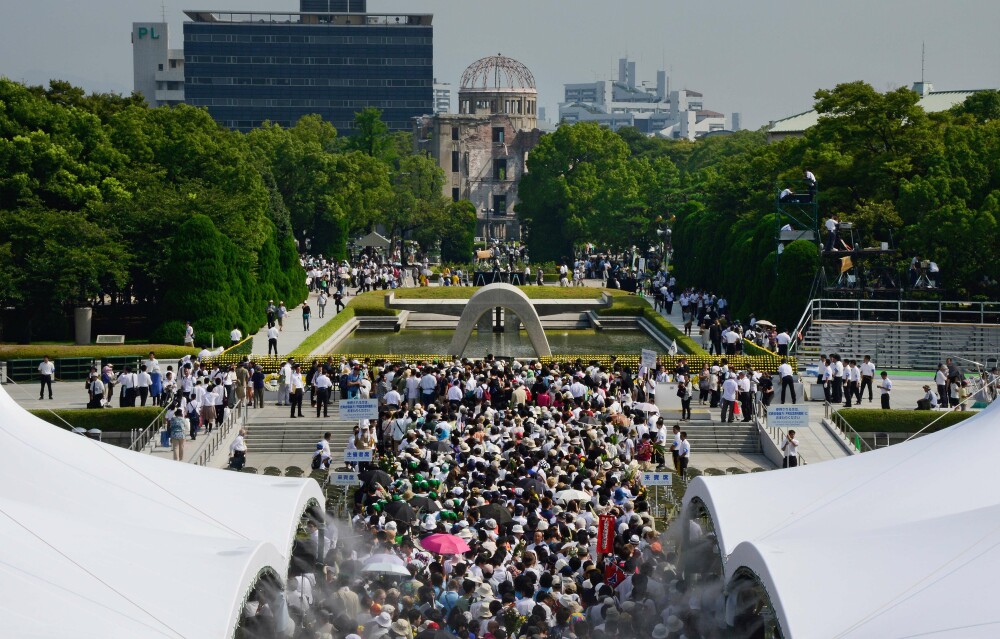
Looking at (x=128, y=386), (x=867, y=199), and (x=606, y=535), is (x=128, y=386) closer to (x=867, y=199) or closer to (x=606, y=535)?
(x=606, y=535)

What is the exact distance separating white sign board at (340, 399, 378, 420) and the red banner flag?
994cm

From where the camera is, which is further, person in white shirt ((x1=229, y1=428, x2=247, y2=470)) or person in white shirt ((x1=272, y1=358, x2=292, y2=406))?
person in white shirt ((x1=272, y1=358, x2=292, y2=406))

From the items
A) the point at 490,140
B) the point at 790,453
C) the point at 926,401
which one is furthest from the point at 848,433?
the point at 490,140

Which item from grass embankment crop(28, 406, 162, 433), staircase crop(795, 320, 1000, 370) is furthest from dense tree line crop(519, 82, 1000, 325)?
grass embankment crop(28, 406, 162, 433)

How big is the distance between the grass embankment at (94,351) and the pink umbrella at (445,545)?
2349 centimetres

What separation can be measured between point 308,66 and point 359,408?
13639 centimetres

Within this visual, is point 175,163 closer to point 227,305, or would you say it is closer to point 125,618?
point 227,305

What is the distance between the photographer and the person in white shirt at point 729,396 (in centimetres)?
3089

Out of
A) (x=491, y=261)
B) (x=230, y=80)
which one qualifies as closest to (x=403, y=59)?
(x=230, y=80)

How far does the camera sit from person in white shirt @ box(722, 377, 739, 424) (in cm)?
3089

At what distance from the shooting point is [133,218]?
45.0 meters

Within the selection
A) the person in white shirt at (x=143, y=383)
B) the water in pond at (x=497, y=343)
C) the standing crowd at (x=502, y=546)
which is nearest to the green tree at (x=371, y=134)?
the water in pond at (x=497, y=343)

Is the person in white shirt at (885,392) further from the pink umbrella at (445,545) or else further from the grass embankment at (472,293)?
the grass embankment at (472,293)

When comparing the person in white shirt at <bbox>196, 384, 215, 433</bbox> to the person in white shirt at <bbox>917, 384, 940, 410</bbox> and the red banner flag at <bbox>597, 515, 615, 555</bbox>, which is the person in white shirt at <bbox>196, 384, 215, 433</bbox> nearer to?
the red banner flag at <bbox>597, 515, 615, 555</bbox>
